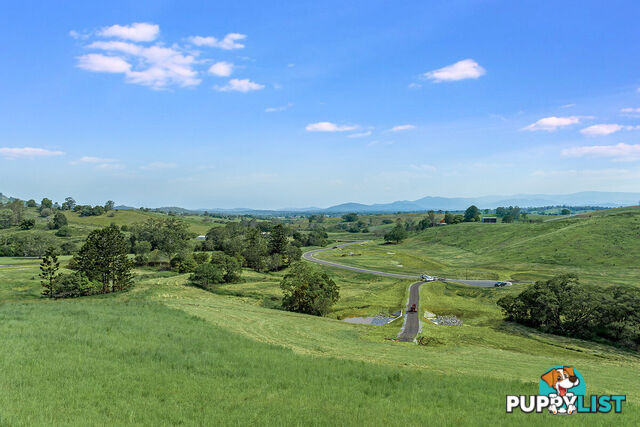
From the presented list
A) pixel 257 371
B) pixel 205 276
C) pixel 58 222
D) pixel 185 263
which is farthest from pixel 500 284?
pixel 58 222

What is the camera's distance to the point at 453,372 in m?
21.5

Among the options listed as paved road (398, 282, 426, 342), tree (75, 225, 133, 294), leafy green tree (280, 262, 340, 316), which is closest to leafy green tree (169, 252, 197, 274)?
tree (75, 225, 133, 294)

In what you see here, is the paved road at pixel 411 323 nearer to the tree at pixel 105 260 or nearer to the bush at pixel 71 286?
the tree at pixel 105 260

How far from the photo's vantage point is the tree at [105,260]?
6831 centimetres

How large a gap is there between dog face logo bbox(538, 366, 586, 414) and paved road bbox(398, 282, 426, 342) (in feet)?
84.5

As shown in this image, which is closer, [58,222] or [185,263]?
[185,263]

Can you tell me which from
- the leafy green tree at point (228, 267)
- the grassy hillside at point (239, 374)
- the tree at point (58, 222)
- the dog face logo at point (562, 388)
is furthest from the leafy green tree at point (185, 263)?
the tree at point (58, 222)

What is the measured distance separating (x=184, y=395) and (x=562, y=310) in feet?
177

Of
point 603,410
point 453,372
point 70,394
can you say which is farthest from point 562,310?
point 70,394

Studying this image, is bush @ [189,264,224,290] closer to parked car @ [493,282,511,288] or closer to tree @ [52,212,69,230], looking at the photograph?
parked car @ [493,282,511,288]

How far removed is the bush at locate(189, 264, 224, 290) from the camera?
79.7m

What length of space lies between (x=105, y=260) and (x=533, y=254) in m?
140

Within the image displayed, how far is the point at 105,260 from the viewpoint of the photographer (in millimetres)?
69250

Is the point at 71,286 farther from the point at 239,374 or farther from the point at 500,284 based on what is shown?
the point at 500,284
